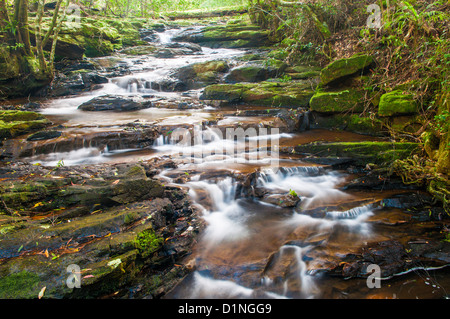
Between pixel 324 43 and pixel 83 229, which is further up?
pixel 324 43

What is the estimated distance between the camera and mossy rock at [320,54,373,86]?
723cm

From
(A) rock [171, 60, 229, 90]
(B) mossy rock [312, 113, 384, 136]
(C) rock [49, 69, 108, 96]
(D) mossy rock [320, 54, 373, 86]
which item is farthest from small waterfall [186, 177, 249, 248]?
(C) rock [49, 69, 108, 96]

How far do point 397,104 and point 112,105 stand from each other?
31.7 ft

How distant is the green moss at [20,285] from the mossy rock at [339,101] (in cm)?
760

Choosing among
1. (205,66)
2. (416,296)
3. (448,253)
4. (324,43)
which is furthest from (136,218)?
(205,66)

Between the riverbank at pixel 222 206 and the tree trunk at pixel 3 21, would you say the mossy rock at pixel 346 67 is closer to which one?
the riverbank at pixel 222 206

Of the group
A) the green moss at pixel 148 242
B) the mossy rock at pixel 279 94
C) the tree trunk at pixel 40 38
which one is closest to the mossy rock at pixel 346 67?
the mossy rock at pixel 279 94

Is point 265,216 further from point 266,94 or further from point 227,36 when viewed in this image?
point 227,36

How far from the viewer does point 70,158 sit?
20.8 feet

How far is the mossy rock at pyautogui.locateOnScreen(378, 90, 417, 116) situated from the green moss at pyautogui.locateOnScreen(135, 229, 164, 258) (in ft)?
19.1

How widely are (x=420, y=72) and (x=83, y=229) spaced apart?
283 inches

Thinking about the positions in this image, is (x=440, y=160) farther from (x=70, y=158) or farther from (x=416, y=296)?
(x=70, y=158)

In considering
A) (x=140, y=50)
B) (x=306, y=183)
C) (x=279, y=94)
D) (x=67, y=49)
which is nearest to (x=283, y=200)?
(x=306, y=183)
